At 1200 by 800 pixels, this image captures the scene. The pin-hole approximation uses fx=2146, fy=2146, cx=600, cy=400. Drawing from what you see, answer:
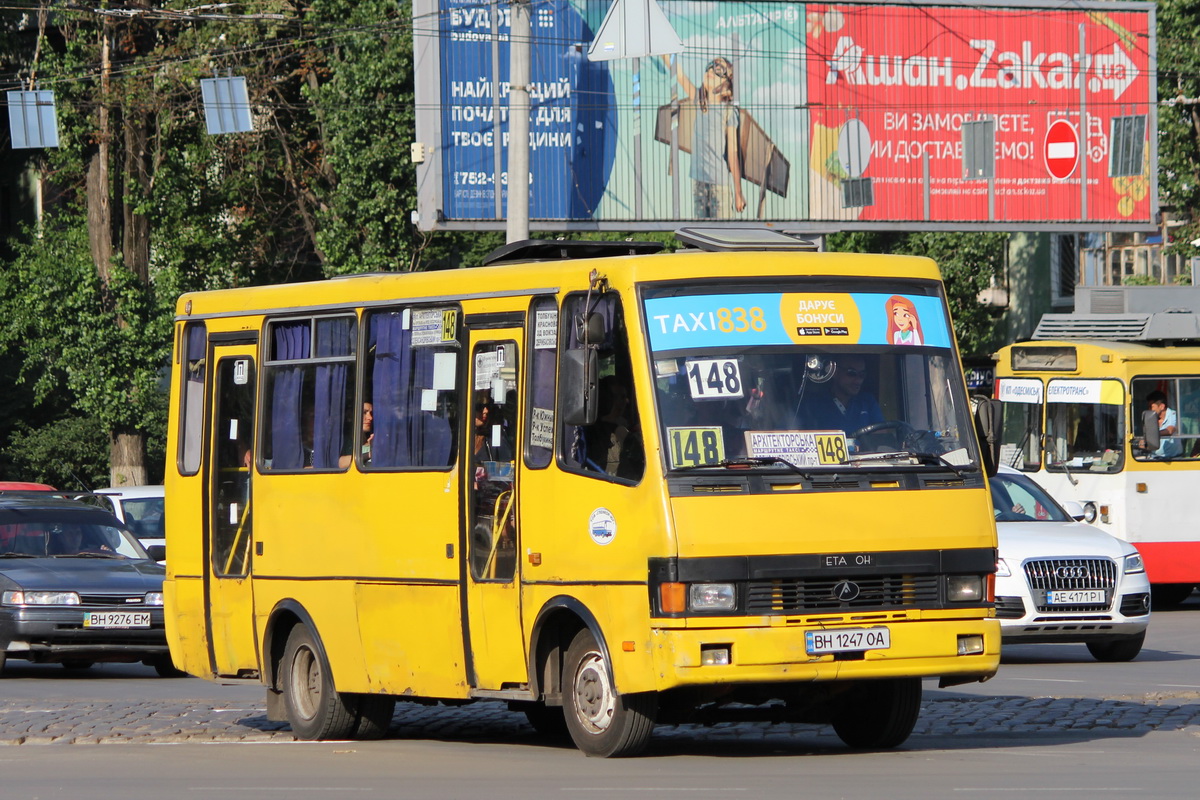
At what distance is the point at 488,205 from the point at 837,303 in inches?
861

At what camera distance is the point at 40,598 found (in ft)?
58.0

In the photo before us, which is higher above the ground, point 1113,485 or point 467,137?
point 467,137

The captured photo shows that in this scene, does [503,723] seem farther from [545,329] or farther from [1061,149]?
[1061,149]

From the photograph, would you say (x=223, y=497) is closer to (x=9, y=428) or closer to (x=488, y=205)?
A: (x=488, y=205)

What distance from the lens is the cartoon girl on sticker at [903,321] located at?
36.6ft

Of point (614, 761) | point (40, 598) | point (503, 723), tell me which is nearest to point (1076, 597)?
point (503, 723)

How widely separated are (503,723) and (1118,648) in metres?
6.52

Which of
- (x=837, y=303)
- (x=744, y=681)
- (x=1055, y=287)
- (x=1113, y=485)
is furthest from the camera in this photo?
(x=1055, y=287)

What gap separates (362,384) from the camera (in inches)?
497

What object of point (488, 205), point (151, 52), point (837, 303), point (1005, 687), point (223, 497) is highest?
point (151, 52)

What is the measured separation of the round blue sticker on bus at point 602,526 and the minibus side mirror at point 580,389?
48cm

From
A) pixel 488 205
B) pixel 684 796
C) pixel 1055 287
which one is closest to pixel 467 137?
pixel 488 205

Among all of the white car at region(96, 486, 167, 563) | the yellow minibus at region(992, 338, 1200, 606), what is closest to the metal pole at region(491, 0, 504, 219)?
the white car at region(96, 486, 167, 563)

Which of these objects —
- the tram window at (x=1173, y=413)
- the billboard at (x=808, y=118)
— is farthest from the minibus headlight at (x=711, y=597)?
A: the billboard at (x=808, y=118)
